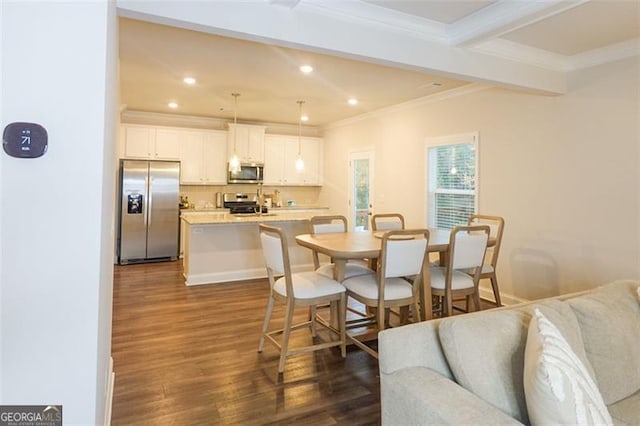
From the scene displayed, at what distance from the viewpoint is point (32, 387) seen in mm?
1205

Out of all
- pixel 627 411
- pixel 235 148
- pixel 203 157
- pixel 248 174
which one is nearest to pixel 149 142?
pixel 203 157

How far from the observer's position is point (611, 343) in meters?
1.56

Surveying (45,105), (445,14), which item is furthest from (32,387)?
(445,14)

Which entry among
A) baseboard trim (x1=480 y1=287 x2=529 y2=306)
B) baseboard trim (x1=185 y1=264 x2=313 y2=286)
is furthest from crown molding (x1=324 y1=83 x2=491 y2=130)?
baseboard trim (x1=185 y1=264 x2=313 y2=286)

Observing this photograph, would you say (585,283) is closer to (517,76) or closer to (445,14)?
(517,76)

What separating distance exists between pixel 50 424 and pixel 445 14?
318 centimetres

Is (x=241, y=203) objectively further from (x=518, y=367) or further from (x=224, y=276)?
(x=518, y=367)

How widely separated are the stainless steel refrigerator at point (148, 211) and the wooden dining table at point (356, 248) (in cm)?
383

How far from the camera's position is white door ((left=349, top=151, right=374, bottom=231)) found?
643cm

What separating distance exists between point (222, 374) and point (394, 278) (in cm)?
148

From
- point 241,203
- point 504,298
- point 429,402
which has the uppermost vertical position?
point 241,203

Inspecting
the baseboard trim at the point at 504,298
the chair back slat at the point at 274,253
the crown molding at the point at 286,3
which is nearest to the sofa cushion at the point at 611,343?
the chair back slat at the point at 274,253

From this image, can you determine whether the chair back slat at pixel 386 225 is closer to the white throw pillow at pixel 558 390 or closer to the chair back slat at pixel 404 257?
the chair back slat at pixel 404 257

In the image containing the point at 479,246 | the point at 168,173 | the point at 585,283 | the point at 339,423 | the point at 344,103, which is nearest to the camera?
the point at 339,423
